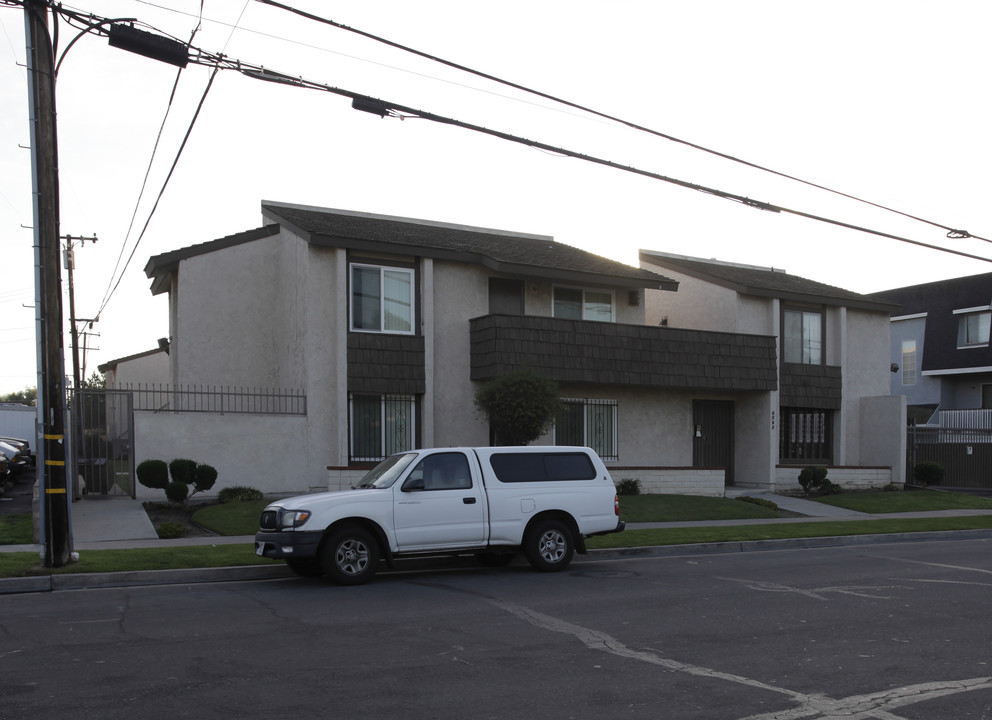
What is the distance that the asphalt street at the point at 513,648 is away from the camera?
6254 millimetres

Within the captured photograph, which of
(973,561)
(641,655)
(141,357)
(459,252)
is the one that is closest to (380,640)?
(641,655)

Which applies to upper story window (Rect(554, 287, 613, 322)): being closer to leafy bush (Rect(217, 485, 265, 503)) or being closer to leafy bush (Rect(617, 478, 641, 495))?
leafy bush (Rect(617, 478, 641, 495))

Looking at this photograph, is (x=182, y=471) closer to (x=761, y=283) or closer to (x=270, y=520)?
(x=270, y=520)

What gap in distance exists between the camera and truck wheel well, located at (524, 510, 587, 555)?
42.3ft

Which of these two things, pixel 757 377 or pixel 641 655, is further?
pixel 757 377

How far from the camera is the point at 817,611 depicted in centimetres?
972

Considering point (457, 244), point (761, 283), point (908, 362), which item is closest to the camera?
point (457, 244)

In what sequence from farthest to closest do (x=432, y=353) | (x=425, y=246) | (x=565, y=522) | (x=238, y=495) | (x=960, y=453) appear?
1. (x=960, y=453)
2. (x=432, y=353)
3. (x=425, y=246)
4. (x=238, y=495)
5. (x=565, y=522)

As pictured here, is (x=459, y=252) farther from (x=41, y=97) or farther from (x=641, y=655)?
(x=641, y=655)

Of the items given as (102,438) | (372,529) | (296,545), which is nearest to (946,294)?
(102,438)

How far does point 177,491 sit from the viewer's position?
18625 millimetres

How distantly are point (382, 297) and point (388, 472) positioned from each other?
1031cm

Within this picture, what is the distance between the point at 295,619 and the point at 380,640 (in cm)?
143

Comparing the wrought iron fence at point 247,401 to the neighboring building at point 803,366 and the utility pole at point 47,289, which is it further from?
the neighboring building at point 803,366
